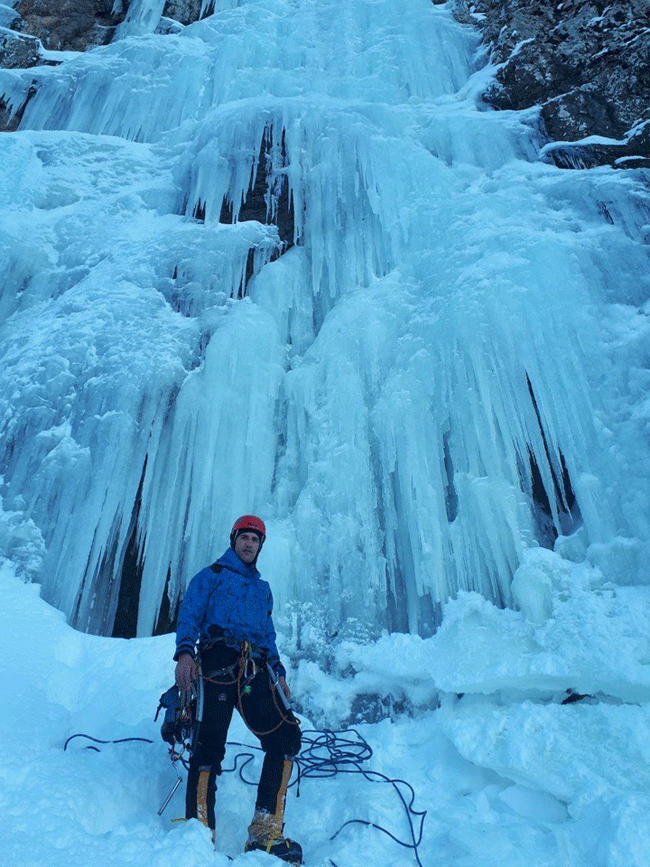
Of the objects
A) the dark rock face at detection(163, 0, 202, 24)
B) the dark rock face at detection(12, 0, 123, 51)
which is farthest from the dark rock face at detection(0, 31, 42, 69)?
the dark rock face at detection(163, 0, 202, 24)

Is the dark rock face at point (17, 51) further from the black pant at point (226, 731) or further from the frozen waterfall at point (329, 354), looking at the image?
the black pant at point (226, 731)

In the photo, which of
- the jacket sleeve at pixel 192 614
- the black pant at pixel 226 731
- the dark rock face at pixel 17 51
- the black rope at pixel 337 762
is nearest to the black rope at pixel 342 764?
the black rope at pixel 337 762

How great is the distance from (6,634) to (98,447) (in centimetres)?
188

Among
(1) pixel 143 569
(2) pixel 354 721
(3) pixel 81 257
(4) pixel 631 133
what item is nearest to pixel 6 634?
(1) pixel 143 569

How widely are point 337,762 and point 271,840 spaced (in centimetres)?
114

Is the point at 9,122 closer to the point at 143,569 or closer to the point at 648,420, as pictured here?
the point at 143,569

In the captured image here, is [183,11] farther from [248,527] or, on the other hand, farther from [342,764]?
[342,764]

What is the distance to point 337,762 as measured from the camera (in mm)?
3596

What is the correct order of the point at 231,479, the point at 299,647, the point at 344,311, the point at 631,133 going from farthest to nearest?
the point at 631,133 < the point at 344,311 < the point at 231,479 < the point at 299,647

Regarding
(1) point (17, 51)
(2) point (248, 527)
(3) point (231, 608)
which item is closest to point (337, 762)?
(3) point (231, 608)

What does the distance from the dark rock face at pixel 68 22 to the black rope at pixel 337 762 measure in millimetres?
11736

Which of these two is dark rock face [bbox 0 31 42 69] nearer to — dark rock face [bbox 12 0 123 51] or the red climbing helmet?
dark rock face [bbox 12 0 123 51]

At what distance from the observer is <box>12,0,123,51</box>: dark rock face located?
1066 cm

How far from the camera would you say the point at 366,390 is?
5.76m
